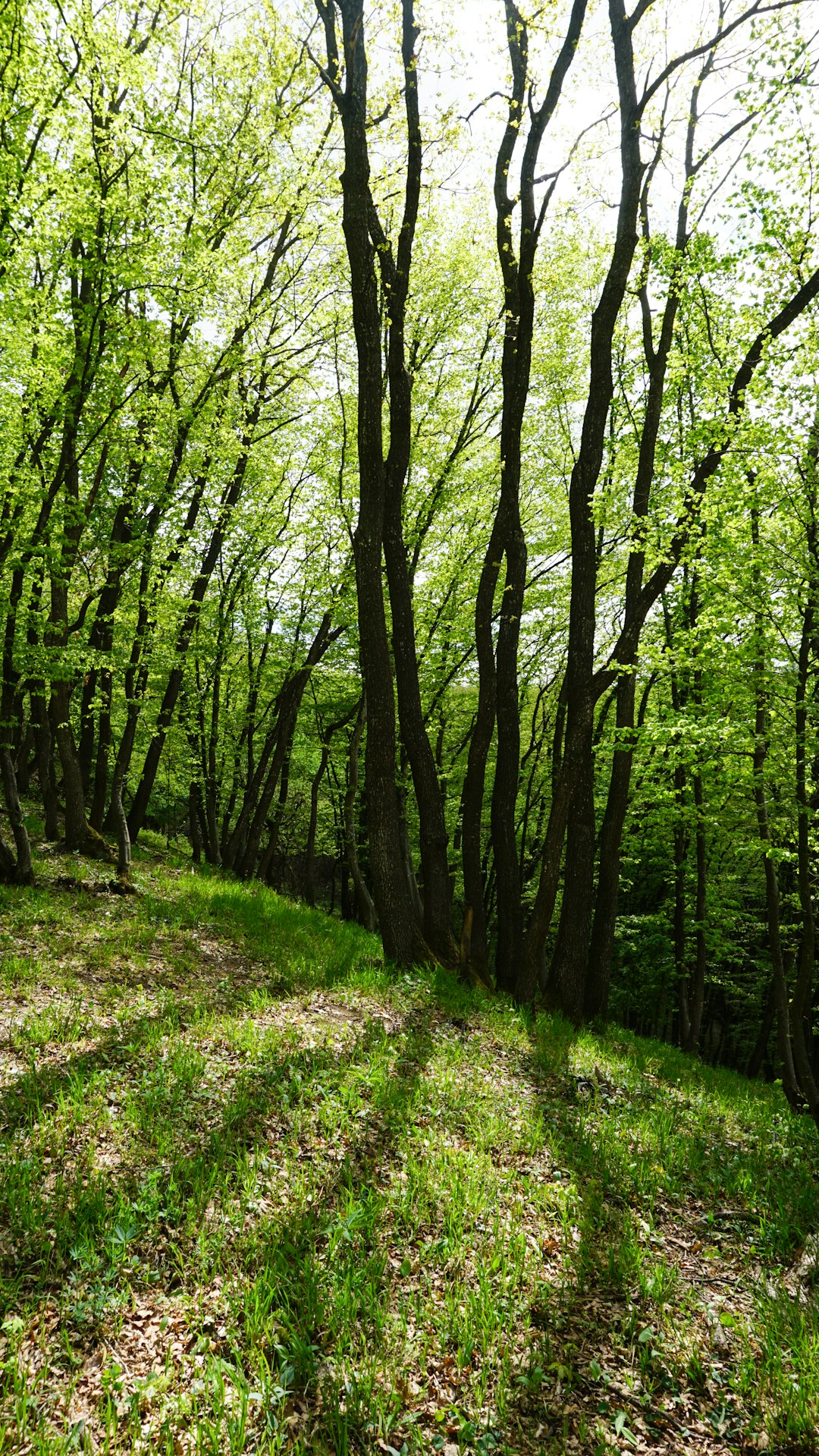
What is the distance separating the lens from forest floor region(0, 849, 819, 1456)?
9.47ft

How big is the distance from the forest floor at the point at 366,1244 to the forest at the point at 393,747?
0.08 ft

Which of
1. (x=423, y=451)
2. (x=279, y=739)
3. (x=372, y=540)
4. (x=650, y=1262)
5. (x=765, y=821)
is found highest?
(x=423, y=451)

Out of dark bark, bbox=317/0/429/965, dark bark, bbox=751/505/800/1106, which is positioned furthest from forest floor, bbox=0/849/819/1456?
dark bark, bbox=751/505/800/1106

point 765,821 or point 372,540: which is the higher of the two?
point 372,540

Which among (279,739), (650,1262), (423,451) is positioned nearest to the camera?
(650,1262)

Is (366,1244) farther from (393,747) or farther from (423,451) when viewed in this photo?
(423,451)

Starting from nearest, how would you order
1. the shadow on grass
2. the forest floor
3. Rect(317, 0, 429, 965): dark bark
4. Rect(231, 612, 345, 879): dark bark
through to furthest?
1. the forest floor
2. the shadow on grass
3. Rect(317, 0, 429, 965): dark bark
4. Rect(231, 612, 345, 879): dark bark

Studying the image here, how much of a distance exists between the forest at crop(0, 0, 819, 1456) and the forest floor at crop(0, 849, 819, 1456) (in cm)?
3

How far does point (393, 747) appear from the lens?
347 inches

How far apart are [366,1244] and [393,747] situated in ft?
18.4

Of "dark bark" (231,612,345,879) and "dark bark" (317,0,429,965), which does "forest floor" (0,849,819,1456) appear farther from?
"dark bark" (231,612,345,879)

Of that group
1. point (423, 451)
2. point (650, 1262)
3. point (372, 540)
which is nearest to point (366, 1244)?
point (650, 1262)

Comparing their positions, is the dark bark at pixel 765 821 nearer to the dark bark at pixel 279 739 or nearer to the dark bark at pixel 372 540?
the dark bark at pixel 372 540

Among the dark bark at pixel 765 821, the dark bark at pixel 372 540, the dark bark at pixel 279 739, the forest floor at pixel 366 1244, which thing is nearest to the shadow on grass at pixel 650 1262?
the forest floor at pixel 366 1244
